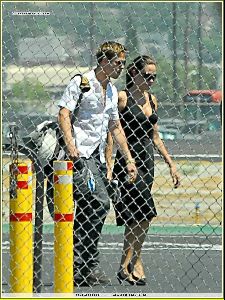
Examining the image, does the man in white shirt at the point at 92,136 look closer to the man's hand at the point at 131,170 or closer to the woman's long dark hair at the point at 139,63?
the man's hand at the point at 131,170

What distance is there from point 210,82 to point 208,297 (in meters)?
1.92

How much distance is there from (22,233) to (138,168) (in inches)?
69.7

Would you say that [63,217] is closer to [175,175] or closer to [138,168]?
[138,168]

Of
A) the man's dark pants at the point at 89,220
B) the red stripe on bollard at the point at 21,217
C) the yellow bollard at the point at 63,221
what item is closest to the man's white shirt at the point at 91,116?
the man's dark pants at the point at 89,220

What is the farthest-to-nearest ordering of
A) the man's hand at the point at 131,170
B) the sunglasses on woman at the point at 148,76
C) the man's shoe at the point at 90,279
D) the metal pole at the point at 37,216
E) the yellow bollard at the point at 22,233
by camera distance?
the sunglasses on woman at the point at 148,76, the man's hand at the point at 131,170, the man's shoe at the point at 90,279, the metal pole at the point at 37,216, the yellow bollard at the point at 22,233

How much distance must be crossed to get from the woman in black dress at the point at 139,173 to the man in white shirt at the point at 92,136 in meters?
0.26

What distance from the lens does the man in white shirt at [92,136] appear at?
830 cm

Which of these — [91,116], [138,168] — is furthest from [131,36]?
[138,168]

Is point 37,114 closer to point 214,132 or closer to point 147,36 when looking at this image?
point 147,36

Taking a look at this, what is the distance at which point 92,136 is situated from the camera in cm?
841

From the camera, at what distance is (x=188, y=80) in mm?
9070

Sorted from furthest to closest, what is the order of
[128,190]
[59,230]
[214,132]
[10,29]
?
[214,132] < [128,190] < [10,29] < [59,230]

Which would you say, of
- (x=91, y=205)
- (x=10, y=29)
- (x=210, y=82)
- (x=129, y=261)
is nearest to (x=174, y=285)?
(x=129, y=261)

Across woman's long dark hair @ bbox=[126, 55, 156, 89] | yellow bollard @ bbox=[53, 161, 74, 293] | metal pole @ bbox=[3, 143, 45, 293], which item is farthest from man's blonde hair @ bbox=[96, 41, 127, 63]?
yellow bollard @ bbox=[53, 161, 74, 293]
